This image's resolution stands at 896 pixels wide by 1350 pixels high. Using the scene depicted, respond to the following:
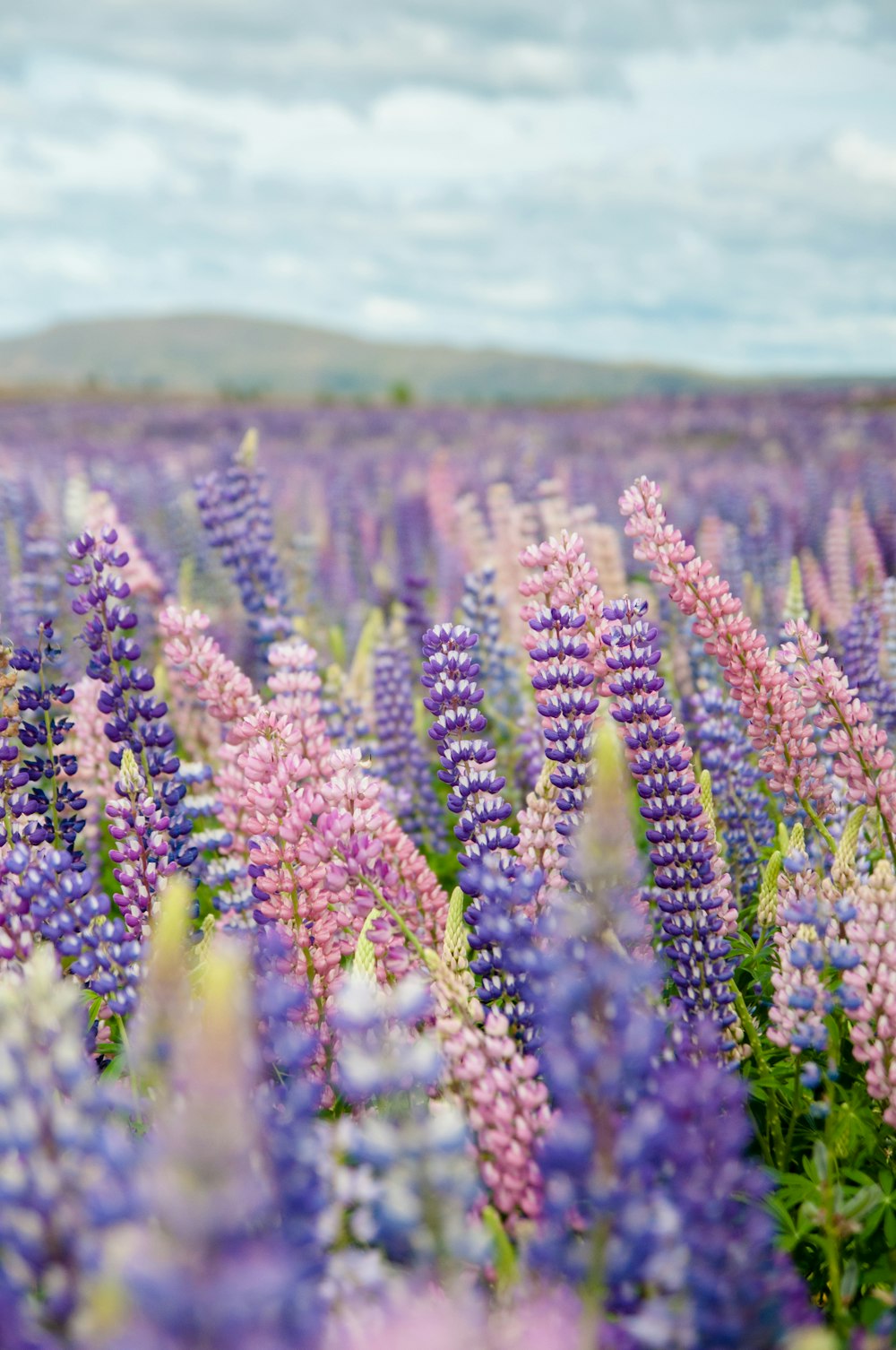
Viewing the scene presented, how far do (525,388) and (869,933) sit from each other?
578 feet

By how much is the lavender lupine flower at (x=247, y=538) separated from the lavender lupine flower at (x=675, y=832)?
8.13 ft

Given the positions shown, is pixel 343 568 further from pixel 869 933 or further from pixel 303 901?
pixel 869 933

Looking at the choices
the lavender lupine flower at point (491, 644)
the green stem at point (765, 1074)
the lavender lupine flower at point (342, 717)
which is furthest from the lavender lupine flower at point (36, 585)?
the green stem at point (765, 1074)

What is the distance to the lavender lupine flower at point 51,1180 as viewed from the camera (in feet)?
4.55

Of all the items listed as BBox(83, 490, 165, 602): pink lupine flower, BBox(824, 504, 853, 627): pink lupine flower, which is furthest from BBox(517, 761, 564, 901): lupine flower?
BBox(824, 504, 853, 627): pink lupine flower

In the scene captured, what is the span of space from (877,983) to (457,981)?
2.93 feet

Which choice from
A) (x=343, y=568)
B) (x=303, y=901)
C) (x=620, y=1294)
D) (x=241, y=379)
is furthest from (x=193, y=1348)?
(x=241, y=379)

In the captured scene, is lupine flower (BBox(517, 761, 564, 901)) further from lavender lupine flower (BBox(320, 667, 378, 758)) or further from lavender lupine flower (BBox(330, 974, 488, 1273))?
lavender lupine flower (BBox(320, 667, 378, 758))

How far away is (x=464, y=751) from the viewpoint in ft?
9.55

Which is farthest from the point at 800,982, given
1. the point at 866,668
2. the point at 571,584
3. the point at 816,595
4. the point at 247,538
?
the point at 816,595

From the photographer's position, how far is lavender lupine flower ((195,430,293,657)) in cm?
519

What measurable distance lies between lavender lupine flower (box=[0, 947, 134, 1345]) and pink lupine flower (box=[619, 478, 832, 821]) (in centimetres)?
207

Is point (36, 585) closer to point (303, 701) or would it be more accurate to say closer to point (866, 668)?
point (303, 701)

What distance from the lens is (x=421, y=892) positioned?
3.04 meters
